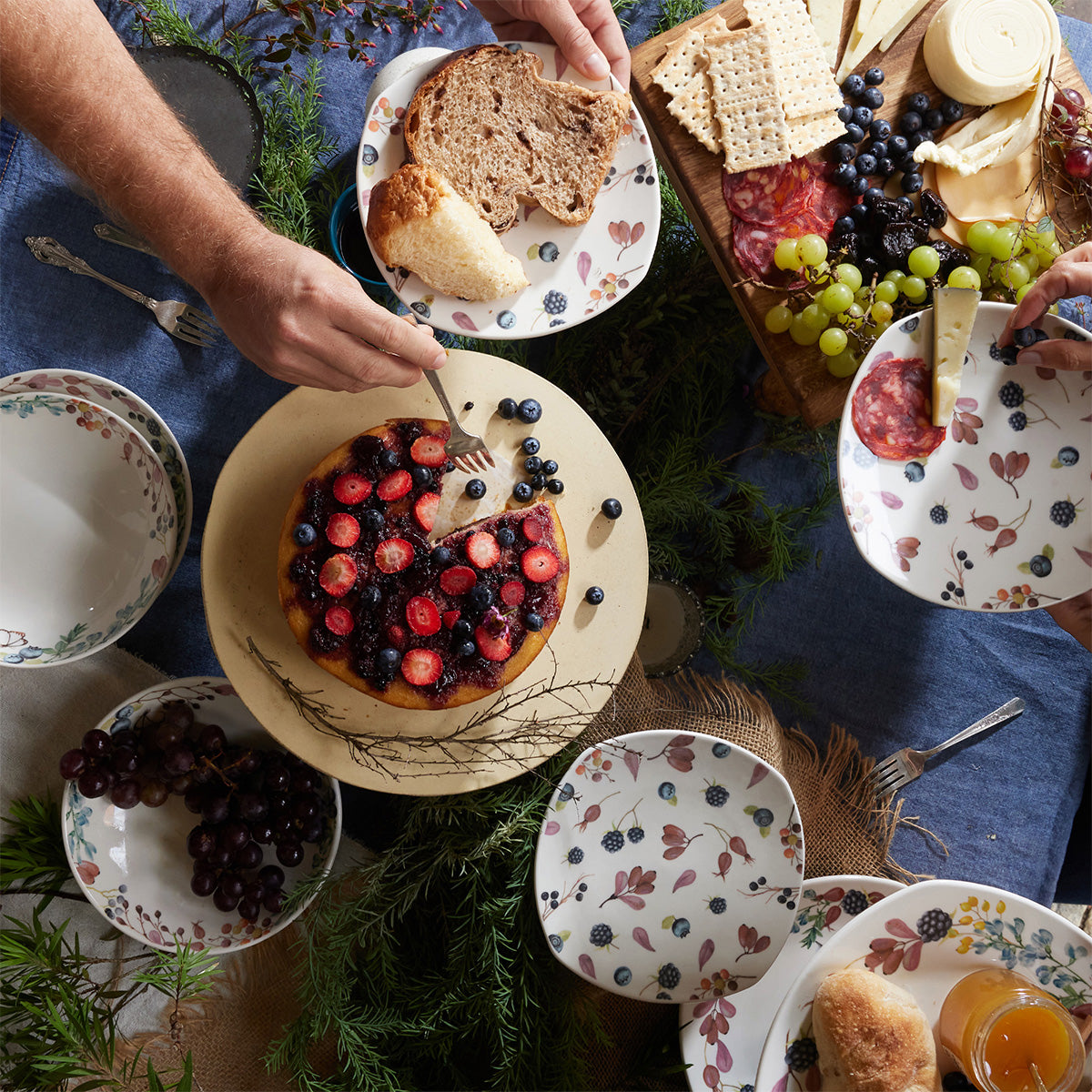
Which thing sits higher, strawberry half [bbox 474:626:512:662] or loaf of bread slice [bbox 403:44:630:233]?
loaf of bread slice [bbox 403:44:630:233]

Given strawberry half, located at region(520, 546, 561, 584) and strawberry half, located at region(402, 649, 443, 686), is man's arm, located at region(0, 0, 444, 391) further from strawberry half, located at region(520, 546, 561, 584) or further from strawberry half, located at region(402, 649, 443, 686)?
strawberry half, located at region(402, 649, 443, 686)

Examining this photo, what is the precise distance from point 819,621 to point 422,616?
1.12m

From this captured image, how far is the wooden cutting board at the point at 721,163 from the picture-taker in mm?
1878

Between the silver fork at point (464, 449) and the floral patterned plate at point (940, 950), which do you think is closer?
the floral patterned plate at point (940, 950)

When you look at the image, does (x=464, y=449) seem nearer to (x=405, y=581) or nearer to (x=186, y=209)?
(x=405, y=581)

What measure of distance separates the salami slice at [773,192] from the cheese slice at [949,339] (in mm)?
387

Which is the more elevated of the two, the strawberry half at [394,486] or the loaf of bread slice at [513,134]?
the loaf of bread slice at [513,134]

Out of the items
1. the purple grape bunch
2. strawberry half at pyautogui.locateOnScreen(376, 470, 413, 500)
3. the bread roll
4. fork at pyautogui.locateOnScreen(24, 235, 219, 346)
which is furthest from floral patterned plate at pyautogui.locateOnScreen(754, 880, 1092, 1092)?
fork at pyautogui.locateOnScreen(24, 235, 219, 346)

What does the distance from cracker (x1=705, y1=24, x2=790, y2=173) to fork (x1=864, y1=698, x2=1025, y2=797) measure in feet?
4.80

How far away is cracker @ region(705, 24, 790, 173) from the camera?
182 cm

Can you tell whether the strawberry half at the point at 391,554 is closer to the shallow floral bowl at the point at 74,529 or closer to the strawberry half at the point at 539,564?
the strawberry half at the point at 539,564

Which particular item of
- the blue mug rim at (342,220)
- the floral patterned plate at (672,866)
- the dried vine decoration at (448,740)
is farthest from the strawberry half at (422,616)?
the blue mug rim at (342,220)

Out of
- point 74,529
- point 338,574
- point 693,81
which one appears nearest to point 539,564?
point 338,574

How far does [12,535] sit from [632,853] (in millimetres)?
1570
